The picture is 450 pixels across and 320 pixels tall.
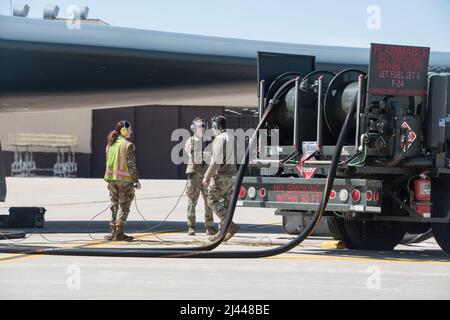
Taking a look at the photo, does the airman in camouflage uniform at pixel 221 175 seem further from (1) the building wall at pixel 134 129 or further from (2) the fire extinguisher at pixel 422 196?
(1) the building wall at pixel 134 129

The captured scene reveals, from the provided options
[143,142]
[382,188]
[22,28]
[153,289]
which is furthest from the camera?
[143,142]

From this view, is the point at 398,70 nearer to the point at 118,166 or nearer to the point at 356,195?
the point at 356,195

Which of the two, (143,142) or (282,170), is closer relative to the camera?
(282,170)

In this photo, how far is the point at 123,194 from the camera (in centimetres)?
1445

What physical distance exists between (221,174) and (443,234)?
3.79 metres

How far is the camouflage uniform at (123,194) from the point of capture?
1439 cm

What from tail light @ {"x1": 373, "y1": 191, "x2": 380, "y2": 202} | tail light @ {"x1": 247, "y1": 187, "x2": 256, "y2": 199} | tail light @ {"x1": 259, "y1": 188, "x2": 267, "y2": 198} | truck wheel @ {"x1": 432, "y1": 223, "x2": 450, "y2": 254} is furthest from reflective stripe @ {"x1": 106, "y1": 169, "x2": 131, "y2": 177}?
truck wheel @ {"x1": 432, "y1": 223, "x2": 450, "y2": 254}

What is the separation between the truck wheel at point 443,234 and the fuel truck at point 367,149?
1cm

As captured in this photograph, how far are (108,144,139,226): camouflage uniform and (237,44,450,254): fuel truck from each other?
2350 mm

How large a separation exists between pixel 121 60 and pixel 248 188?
7071 mm

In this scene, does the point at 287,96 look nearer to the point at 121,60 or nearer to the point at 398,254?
the point at 398,254

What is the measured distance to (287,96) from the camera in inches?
500

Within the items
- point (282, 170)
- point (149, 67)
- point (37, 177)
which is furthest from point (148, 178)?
point (282, 170)

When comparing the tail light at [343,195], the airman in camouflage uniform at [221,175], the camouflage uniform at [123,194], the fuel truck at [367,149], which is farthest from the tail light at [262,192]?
the camouflage uniform at [123,194]
